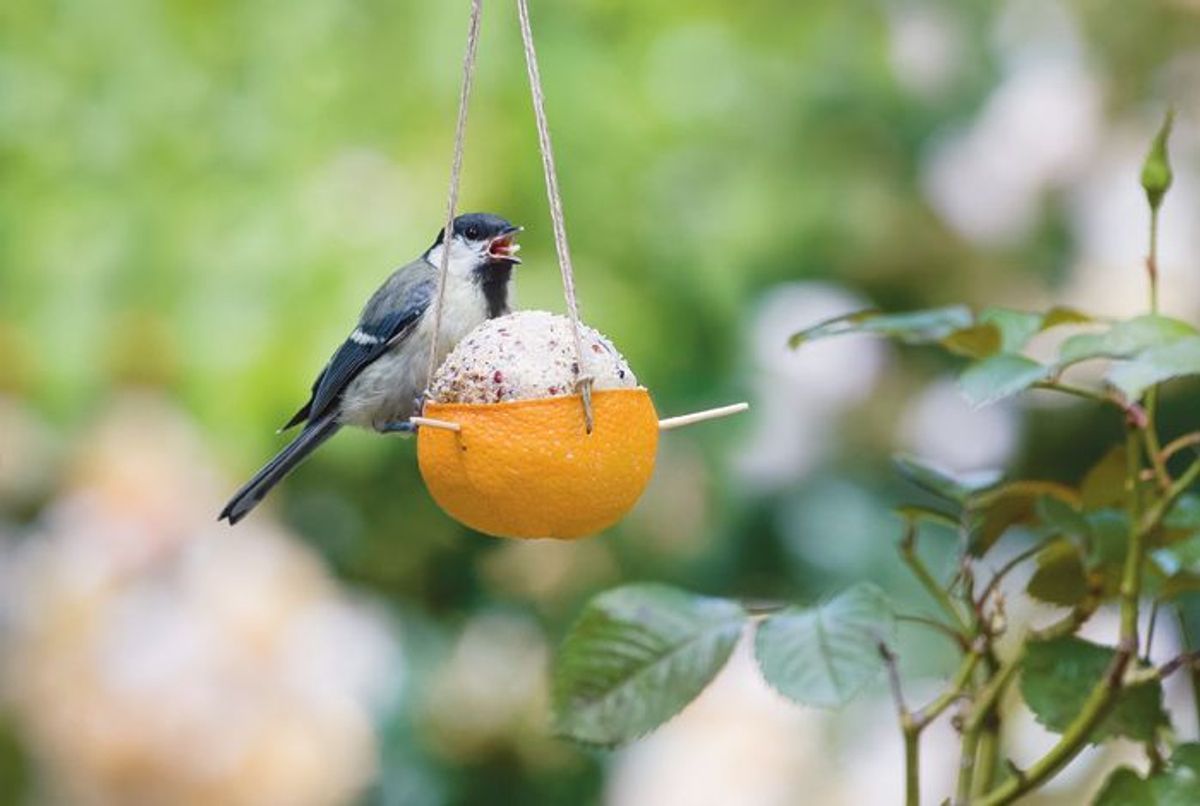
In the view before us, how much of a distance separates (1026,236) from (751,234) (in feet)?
1.50

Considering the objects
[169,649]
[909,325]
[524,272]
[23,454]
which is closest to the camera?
[909,325]

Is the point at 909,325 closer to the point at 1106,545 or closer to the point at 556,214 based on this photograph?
the point at 1106,545

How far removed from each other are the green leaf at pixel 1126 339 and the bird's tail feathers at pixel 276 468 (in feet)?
1.53

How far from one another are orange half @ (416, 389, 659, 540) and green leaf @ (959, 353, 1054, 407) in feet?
0.67

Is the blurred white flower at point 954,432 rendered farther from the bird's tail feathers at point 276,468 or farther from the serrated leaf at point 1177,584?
the bird's tail feathers at point 276,468

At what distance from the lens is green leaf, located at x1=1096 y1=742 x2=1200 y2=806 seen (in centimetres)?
97

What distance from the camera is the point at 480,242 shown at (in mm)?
1130

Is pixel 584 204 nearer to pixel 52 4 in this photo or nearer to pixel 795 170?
pixel 795 170

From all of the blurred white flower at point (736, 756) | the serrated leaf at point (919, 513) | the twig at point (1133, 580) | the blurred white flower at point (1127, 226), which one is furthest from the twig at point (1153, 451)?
the blurred white flower at point (1127, 226)

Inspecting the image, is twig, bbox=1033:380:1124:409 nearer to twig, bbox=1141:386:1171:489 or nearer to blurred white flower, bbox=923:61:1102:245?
twig, bbox=1141:386:1171:489

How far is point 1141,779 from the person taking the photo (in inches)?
38.9

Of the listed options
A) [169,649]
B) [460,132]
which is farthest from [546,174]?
[169,649]

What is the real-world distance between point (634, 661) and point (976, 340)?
31 centimetres

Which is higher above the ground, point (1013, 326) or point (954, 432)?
point (1013, 326)
